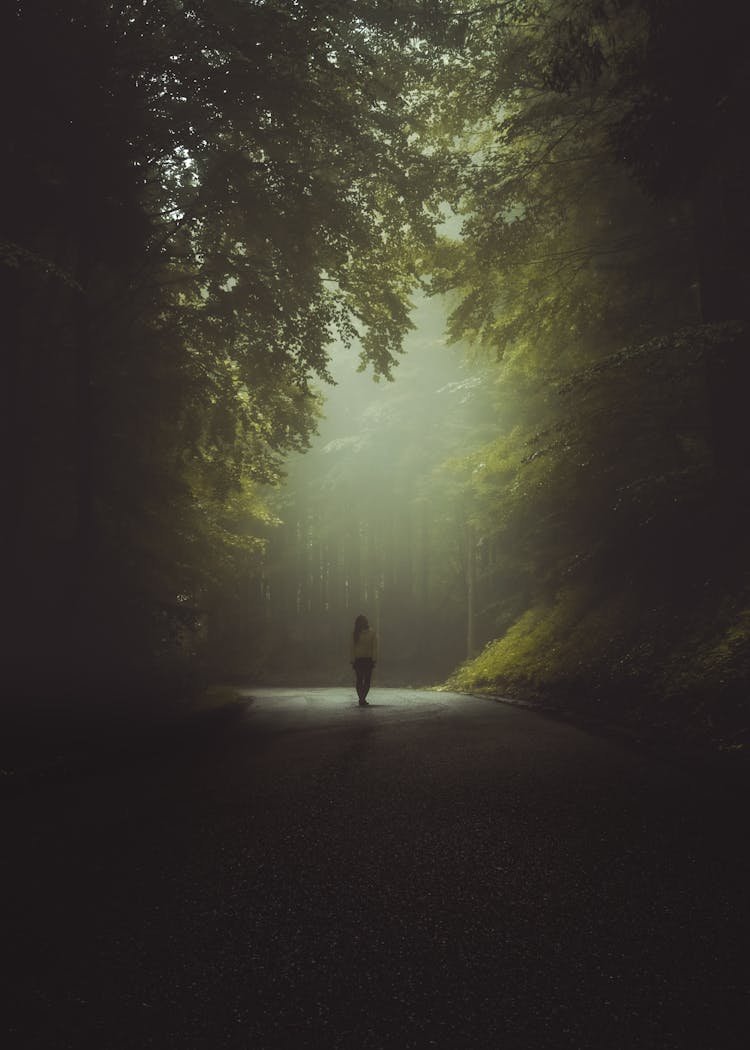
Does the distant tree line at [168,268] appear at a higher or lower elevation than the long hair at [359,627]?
higher

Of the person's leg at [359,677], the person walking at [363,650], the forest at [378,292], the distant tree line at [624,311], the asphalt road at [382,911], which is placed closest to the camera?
the asphalt road at [382,911]

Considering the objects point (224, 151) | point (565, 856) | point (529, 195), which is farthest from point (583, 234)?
point (565, 856)

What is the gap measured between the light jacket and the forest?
257 cm

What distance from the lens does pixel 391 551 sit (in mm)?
38750

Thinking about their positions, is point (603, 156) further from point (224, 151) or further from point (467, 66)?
point (224, 151)

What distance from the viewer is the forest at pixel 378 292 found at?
30.6 ft

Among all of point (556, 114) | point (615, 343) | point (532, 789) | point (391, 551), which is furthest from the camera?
point (391, 551)

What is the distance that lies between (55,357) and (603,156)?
1016cm

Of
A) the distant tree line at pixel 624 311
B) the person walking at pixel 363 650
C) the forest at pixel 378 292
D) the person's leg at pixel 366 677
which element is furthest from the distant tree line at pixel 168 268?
the person's leg at pixel 366 677

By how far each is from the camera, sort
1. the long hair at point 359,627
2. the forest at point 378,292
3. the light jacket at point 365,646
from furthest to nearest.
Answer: the long hair at point 359,627 → the light jacket at point 365,646 → the forest at point 378,292

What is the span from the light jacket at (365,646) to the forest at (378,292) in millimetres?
2575

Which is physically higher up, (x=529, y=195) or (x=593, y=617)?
(x=529, y=195)

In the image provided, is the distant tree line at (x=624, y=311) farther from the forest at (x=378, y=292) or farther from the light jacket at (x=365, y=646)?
the light jacket at (x=365, y=646)

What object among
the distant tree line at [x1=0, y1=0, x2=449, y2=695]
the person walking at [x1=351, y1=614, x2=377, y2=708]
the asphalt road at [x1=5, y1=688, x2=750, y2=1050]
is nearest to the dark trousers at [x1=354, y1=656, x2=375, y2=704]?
the person walking at [x1=351, y1=614, x2=377, y2=708]
